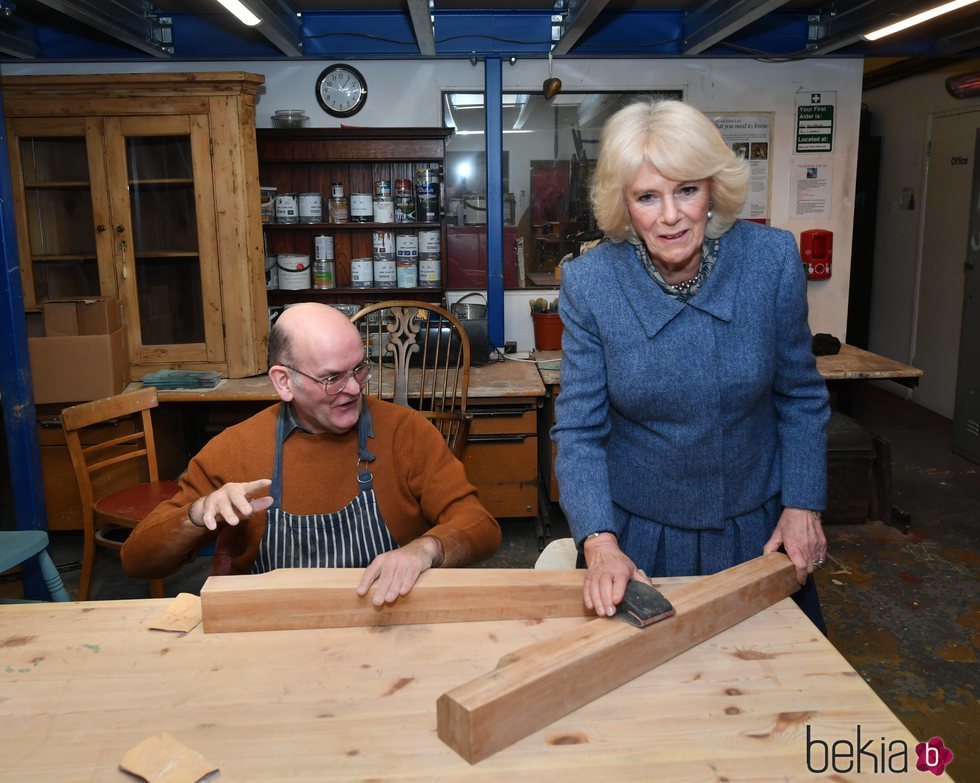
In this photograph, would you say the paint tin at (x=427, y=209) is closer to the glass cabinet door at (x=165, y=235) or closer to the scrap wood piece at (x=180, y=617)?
the glass cabinet door at (x=165, y=235)

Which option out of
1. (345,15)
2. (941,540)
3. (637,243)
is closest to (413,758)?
(637,243)

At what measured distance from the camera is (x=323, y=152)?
443 cm

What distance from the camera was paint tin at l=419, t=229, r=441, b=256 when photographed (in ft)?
14.7

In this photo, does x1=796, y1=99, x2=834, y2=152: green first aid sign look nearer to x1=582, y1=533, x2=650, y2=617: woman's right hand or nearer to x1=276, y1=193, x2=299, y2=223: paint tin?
x1=276, y1=193, x2=299, y2=223: paint tin

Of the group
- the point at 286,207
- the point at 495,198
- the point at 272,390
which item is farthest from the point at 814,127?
the point at 272,390

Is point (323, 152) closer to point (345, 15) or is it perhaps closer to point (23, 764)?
point (345, 15)

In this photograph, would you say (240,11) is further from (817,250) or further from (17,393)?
(817,250)

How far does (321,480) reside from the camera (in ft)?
6.11

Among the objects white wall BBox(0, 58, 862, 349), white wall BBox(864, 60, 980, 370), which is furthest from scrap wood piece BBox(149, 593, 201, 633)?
white wall BBox(864, 60, 980, 370)

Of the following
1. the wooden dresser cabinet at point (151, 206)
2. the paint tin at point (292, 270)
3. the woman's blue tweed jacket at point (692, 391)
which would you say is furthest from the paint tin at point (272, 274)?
the woman's blue tweed jacket at point (692, 391)

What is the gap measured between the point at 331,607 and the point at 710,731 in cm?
62

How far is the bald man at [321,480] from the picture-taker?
178cm

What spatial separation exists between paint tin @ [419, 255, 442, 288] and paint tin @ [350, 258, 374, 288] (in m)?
0.27

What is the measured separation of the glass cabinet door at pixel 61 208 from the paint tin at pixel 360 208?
1.19 metres
